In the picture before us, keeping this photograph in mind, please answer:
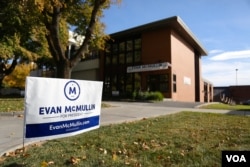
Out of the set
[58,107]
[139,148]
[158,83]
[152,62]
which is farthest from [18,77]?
[58,107]

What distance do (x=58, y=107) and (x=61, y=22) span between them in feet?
65.7

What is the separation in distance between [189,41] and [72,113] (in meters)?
36.9

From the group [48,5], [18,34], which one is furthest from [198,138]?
[18,34]

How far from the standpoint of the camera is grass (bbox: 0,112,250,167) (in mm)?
6270

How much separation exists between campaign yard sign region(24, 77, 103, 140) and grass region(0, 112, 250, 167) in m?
0.57

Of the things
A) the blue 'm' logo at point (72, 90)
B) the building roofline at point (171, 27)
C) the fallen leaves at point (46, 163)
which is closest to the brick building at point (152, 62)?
the building roofline at point (171, 27)

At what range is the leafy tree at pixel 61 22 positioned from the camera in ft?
48.6

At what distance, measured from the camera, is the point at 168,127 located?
1030 centimetres

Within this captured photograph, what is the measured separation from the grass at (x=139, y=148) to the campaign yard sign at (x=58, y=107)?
1.88 feet

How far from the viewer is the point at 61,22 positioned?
83.1ft

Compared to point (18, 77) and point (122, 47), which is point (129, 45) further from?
point (18, 77)

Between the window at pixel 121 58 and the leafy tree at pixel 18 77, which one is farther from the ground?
the window at pixel 121 58

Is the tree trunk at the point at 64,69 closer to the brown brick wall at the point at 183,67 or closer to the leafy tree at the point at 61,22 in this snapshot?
the leafy tree at the point at 61,22

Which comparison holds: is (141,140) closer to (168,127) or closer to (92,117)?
(92,117)
